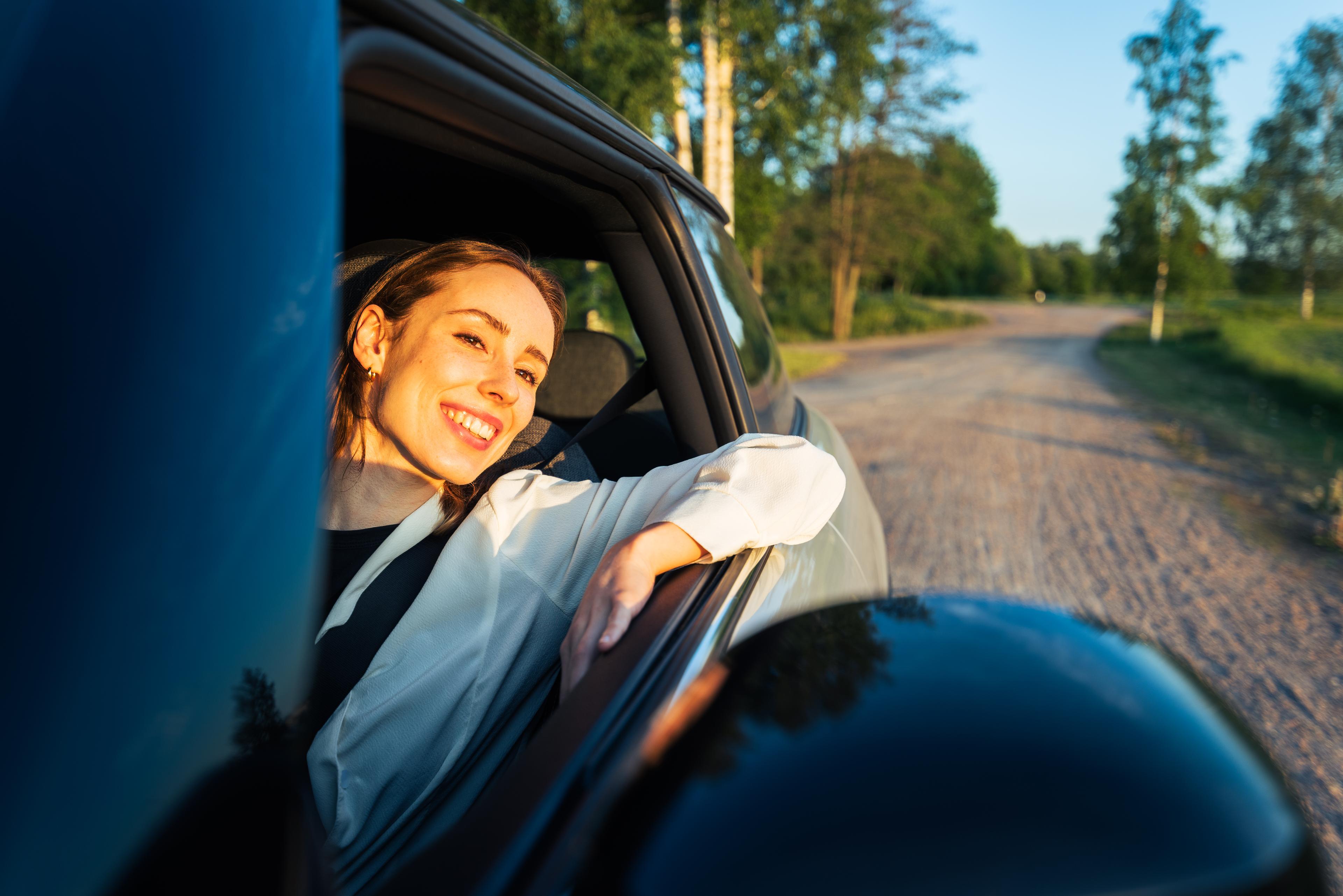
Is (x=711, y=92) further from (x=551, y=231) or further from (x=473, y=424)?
(x=473, y=424)

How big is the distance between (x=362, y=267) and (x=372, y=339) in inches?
12.2

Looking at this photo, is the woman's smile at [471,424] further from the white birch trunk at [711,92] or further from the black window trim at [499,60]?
the white birch trunk at [711,92]

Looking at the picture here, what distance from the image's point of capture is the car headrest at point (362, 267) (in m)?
1.85

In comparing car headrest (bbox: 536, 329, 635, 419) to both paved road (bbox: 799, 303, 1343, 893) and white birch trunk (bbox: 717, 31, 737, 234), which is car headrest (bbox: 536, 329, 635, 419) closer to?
paved road (bbox: 799, 303, 1343, 893)

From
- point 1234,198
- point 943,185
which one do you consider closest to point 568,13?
point 1234,198

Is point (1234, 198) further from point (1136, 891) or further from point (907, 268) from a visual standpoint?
point (1136, 891)

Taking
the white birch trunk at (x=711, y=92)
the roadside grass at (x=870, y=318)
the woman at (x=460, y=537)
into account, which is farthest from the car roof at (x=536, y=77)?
the roadside grass at (x=870, y=318)

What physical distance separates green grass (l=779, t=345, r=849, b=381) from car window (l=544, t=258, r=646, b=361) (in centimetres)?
627

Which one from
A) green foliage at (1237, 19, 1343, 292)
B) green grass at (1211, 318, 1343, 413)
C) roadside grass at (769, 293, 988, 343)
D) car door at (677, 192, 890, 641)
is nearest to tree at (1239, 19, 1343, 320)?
green foliage at (1237, 19, 1343, 292)

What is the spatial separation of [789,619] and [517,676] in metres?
0.64

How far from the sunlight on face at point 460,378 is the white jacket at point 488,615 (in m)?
0.10

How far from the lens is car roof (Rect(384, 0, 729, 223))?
924 mm

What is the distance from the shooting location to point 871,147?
2770 centimetres

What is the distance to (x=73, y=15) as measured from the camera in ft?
2.28
